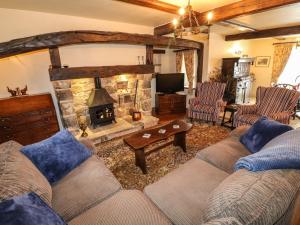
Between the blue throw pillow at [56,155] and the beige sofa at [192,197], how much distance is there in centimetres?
8

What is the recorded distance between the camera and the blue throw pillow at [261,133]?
179cm

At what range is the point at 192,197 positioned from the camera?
1.35 m

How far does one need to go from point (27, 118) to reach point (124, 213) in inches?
112

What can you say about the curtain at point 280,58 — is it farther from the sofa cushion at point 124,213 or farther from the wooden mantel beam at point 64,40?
the sofa cushion at point 124,213

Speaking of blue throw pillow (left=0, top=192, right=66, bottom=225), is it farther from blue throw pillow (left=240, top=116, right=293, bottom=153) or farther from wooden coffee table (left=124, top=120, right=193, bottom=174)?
blue throw pillow (left=240, top=116, right=293, bottom=153)

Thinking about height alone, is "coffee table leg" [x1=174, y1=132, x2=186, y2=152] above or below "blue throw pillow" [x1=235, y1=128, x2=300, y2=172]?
below

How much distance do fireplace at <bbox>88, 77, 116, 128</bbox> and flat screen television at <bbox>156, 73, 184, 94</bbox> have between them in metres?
1.94

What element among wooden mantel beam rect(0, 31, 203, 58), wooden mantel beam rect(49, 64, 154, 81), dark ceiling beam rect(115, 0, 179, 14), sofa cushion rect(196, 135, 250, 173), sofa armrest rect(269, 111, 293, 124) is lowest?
sofa cushion rect(196, 135, 250, 173)

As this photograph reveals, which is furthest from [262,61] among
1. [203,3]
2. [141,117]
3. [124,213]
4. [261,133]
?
[124,213]

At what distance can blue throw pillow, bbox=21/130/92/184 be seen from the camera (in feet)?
5.23

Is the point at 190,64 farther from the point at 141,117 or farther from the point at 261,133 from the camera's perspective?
the point at 261,133

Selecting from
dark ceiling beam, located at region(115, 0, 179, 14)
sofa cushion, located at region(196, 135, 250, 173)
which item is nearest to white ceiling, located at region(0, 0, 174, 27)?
dark ceiling beam, located at region(115, 0, 179, 14)

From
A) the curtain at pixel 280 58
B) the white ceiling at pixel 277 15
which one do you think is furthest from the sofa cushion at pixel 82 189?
the curtain at pixel 280 58

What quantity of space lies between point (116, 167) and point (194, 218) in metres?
1.62
